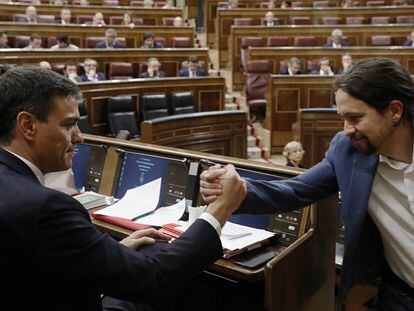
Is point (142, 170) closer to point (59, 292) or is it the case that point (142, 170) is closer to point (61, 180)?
point (61, 180)

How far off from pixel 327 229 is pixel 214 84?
12.4 ft

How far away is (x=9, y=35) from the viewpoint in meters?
5.74

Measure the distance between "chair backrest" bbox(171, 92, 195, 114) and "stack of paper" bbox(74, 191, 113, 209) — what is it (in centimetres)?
298

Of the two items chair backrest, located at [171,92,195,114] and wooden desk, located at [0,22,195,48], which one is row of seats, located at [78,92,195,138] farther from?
wooden desk, located at [0,22,195,48]

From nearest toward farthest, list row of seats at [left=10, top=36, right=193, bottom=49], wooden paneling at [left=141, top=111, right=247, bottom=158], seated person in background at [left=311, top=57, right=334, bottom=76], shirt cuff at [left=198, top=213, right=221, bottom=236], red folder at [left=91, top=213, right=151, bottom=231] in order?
1. shirt cuff at [left=198, top=213, right=221, bottom=236]
2. red folder at [left=91, top=213, right=151, bottom=231]
3. wooden paneling at [left=141, top=111, right=247, bottom=158]
4. seated person in background at [left=311, top=57, right=334, bottom=76]
5. row of seats at [left=10, top=36, right=193, bottom=49]

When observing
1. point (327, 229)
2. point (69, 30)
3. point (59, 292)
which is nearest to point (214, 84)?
point (69, 30)

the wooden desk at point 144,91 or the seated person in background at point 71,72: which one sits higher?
the seated person in background at point 71,72

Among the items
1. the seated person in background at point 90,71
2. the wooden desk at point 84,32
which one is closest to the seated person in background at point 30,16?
the wooden desk at point 84,32

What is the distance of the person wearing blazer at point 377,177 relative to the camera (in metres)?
1.08

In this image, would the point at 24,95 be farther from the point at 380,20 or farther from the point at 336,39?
the point at 380,20

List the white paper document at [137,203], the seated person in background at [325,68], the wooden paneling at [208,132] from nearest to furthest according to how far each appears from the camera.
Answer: the white paper document at [137,203] → the wooden paneling at [208,132] → the seated person in background at [325,68]

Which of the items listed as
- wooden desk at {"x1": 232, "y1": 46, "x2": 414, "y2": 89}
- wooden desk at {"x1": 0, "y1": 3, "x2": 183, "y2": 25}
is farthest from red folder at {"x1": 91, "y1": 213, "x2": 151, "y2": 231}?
wooden desk at {"x1": 0, "y1": 3, "x2": 183, "y2": 25}

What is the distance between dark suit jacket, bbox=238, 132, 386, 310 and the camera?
112 centimetres

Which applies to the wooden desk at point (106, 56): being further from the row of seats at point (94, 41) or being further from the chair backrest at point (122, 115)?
the chair backrest at point (122, 115)
